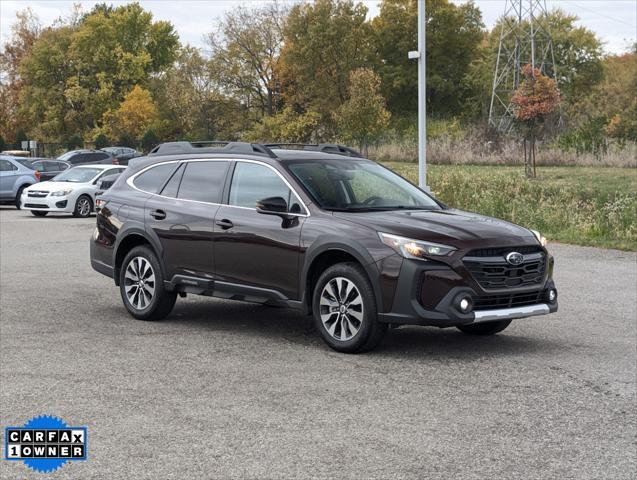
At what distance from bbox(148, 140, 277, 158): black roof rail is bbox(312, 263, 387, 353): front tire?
154cm

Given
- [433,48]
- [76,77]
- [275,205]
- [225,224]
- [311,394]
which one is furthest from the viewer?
[76,77]

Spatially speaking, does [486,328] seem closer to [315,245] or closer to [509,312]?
[509,312]

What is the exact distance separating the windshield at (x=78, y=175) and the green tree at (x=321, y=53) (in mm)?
33809

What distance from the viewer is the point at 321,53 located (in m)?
63.1

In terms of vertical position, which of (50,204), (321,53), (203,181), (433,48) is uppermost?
(433,48)

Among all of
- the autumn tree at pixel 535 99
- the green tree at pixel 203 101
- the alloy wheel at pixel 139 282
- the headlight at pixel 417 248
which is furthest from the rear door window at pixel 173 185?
the green tree at pixel 203 101

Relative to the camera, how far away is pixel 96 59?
86438 mm

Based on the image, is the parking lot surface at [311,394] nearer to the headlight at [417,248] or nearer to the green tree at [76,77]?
the headlight at [417,248]

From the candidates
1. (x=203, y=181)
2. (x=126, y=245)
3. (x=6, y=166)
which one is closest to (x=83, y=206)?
(x=6, y=166)

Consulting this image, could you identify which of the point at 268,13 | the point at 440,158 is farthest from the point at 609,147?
the point at 268,13

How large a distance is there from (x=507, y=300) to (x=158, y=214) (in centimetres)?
365

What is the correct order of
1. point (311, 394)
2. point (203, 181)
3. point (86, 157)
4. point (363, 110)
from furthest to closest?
1. point (86, 157)
2. point (363, 110)
3. point (203, 181)
4. point (311, 394)

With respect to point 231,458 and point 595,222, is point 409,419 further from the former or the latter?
point 595,222

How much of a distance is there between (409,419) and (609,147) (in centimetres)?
3561
